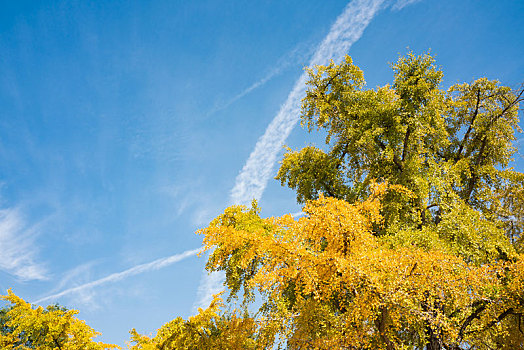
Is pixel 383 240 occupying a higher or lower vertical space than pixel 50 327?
lower

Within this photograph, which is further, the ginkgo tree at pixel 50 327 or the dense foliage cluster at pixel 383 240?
the ginkgo tree at pixel 50 327

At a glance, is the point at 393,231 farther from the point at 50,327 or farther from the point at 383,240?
the point at 50,327

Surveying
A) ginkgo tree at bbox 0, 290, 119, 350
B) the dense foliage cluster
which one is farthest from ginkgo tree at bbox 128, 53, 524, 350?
ginkgo tree at bbox 0, 290, 119, 350

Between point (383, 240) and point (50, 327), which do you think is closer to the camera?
point (383, 240)

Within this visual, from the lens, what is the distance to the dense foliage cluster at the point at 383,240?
575 cm

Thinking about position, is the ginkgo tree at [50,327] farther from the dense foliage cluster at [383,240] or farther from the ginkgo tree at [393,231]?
the ginkgo tree at [393,231]

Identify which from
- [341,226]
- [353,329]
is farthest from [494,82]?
[353,329]

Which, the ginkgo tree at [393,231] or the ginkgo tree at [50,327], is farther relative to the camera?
the ginkgo tree at [50,327]

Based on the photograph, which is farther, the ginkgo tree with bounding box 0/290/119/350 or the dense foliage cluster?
the ginkgo tree with bounding box 0/290/119/350

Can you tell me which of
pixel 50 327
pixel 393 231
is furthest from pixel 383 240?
pixel 50 327

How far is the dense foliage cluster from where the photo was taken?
18.9 feet

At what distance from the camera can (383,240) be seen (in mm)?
8312

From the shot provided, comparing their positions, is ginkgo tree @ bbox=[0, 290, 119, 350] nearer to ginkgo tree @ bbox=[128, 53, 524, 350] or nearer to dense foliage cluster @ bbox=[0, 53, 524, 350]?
dense foliage cluster @ bbox=[0, 53, 524, 350]

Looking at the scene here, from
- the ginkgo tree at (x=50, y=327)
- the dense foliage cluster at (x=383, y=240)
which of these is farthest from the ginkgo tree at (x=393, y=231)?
the ginkgo tree at (x=50, y=327)
